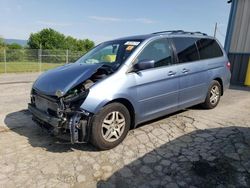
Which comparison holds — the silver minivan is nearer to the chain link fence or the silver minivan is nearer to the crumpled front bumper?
the crumpled front bumper

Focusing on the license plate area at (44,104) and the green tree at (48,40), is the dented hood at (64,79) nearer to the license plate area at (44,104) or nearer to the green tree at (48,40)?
the license plate area at (44,104)

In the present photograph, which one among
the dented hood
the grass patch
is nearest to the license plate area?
the dented hood

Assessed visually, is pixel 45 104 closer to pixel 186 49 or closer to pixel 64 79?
pixel 64 79

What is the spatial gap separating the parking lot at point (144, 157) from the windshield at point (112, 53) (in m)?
1.37

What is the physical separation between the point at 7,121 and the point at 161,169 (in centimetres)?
359

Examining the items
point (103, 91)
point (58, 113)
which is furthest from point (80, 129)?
point (103, 91)

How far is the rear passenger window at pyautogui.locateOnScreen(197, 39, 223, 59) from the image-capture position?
18.2 ft

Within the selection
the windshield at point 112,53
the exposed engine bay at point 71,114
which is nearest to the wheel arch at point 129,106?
the exposed engine bay at point 71,114

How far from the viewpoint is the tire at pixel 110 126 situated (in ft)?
12.1

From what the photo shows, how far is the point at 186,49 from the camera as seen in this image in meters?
5.14

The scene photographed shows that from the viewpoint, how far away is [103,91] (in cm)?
370

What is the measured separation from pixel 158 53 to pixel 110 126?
1.67 meters

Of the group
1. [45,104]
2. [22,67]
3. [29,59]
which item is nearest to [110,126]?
[45,104]

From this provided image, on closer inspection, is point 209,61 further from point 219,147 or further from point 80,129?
point 80,129
